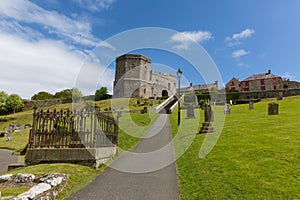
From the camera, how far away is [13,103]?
242 feet

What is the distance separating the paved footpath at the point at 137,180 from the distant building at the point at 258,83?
215 feet

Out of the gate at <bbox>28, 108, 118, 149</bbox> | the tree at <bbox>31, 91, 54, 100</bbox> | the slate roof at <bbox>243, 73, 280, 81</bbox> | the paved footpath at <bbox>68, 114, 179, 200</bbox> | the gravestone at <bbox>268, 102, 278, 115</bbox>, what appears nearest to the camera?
the paved footpath at <bbox>68, 114, 179, 200</bbox>

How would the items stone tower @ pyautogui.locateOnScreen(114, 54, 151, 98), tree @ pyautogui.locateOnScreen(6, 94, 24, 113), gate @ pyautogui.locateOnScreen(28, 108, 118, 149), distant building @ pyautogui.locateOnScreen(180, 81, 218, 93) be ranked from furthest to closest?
tree @ pyautogui.locateOnScreen(6, 94, 24, 113) < stone tower @ pyautogui.locateOnScreen(114, 54, 151, 98) < distant building @ pyautogui.locateOnScreen(180, 81, 218, 93) < gate @ pyautogui.locateOnScreen(28, 108, 118, 149)

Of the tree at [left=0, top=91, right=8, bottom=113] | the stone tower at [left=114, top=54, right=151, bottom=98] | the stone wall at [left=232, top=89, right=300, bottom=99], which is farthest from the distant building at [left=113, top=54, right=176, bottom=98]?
the tree at [left=0, top=91, right=8, bottom=113]

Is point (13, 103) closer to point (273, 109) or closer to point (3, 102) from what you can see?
point (3, 102)

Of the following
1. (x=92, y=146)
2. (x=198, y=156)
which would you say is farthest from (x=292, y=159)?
(x=92, y=146)

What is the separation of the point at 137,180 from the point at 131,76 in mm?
64441

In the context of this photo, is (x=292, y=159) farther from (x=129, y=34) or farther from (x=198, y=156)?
(x=129, y=34)

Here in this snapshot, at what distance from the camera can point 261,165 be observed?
6512 millimetres

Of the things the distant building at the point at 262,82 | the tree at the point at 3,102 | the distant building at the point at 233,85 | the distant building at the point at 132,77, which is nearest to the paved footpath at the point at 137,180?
the distant building at the point at 132,77

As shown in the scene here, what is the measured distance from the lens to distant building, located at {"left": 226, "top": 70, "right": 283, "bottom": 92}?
6425 centimetres

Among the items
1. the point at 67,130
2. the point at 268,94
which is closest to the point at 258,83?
the point at 268,94

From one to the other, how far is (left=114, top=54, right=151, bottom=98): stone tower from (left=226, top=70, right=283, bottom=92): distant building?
30.9 metres

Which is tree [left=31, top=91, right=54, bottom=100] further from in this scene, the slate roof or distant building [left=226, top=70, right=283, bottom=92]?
the slate roof
